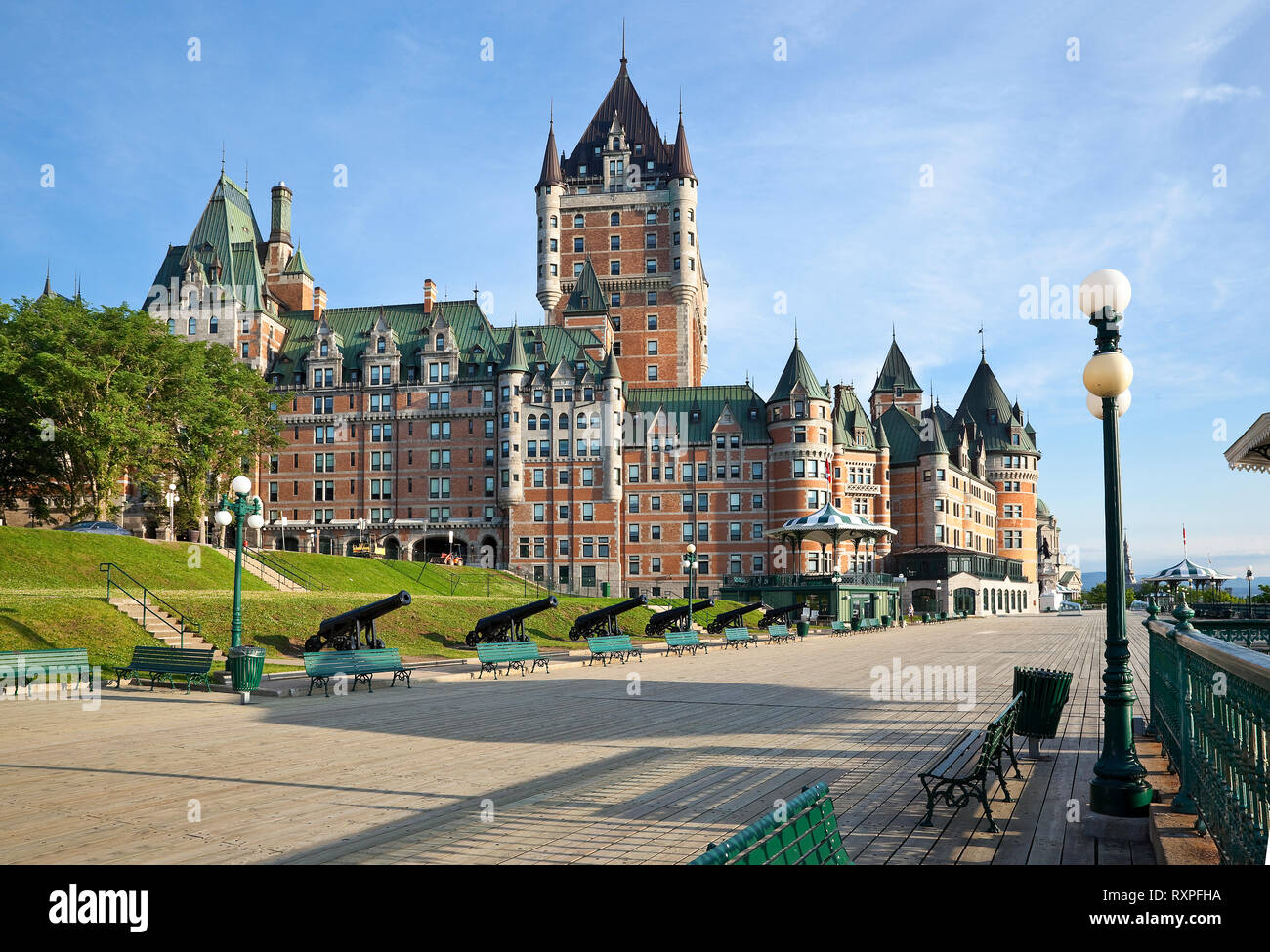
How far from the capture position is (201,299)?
78500mm

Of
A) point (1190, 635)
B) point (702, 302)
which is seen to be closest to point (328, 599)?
point (1190, 635)

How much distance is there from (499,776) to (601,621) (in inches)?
868

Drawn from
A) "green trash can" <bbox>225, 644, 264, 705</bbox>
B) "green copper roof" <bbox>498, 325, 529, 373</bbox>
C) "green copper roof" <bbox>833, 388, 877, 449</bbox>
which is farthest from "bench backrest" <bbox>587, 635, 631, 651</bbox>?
"green copper roof" <bbox>833, 388, 877, 449</bbox>

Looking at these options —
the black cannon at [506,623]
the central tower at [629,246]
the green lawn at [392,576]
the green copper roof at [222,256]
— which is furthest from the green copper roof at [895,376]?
the black cannon at [506,623]

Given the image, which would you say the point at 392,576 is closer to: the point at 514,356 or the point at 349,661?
the point at 514,356

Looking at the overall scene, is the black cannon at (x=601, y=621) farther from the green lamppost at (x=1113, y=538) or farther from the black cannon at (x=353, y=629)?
the green lamppost at (x=1113, y=538)

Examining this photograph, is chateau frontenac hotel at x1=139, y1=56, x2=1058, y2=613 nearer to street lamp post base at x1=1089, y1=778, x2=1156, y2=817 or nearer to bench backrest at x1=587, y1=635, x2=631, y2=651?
bench backrest at x1=587, y1=635, x2=631, y2=651

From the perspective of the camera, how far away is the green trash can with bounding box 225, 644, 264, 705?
18641mm

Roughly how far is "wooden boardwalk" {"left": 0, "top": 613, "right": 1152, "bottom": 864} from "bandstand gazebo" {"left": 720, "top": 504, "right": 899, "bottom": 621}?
108 ft

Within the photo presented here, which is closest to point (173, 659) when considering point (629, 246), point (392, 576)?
point (392, 576)

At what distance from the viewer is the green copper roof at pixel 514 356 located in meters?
75.6
